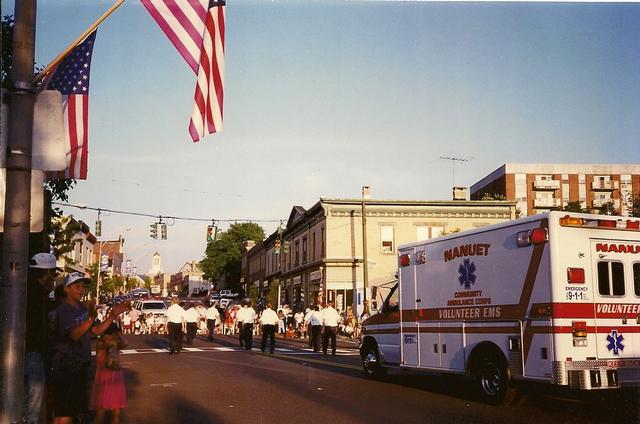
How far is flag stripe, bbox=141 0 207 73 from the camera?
742 cm

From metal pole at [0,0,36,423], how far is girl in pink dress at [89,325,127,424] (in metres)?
2.84

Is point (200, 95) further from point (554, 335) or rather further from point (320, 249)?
point (320, 249)

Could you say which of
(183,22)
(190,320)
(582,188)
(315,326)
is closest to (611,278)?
(183,22)

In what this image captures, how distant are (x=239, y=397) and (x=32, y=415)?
547 centimetres

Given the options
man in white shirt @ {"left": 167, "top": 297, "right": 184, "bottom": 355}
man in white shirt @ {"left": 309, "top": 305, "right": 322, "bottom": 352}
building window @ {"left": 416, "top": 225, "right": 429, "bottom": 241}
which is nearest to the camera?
man in white shirt @ {"left": 167, "top": 297, "right": 184, "bottom": 355}

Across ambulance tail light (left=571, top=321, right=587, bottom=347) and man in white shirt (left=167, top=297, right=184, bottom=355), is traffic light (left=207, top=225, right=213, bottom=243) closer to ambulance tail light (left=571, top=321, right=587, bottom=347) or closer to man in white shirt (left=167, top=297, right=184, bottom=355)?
man in white shirt (left=167, top=297, right=184, bottom=355)

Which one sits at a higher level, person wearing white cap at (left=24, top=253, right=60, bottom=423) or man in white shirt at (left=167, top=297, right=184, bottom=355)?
person wearing white cap at (left=24, top=253, right=60, bottom=423)

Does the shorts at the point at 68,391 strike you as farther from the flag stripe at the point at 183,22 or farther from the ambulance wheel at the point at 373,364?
the ambulance wheel at the point at 373,364

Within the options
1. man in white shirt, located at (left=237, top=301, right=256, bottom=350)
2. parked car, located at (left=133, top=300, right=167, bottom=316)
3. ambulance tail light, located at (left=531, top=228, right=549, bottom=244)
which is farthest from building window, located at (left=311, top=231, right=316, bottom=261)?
ambulance tail light, located at (left=531, top=228, right=549, bottom=244)

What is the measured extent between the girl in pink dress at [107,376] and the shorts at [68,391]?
105 cm

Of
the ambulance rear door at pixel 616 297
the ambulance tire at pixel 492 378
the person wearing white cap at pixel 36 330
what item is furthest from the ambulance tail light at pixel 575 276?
the person wearing white cap at pixel 36 330

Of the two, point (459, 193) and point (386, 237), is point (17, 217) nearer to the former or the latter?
point (386, 237)

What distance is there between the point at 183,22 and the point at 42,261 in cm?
330

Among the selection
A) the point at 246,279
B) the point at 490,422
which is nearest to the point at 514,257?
the point at 490,422
